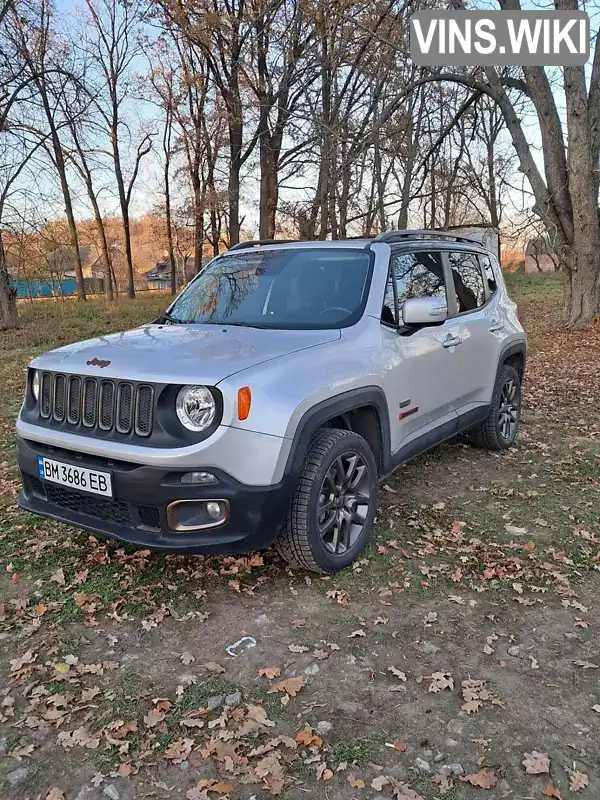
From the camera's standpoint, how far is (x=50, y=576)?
3.66m

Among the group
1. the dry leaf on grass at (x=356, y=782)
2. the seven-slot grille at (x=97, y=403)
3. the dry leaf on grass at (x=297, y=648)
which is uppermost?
the seven-slot grille at (x=97, y=403)

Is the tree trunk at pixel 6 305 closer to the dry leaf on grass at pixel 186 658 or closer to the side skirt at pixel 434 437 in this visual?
the side skirt at pixel 434 437

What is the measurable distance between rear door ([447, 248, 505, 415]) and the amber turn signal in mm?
2469

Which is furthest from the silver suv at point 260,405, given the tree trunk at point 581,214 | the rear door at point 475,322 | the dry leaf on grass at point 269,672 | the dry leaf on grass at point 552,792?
the tree trunk at point 581,214

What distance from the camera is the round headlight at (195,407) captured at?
2.96 meters

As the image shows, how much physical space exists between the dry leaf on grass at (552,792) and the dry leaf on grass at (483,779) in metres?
0.16

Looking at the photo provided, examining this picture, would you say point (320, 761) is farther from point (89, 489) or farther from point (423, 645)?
point (89, 489)

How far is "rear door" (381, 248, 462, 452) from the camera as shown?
3996 mm

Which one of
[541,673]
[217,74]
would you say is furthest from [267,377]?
[217,74]

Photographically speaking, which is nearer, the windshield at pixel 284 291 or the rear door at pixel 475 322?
the windshield at pixel 284 291

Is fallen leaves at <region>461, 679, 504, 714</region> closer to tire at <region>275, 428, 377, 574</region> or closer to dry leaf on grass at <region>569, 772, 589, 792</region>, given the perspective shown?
dry leaf on grass at <region>569, 772, 589, 792</region>

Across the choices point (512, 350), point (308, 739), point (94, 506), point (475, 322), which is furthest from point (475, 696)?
point (512, 350)

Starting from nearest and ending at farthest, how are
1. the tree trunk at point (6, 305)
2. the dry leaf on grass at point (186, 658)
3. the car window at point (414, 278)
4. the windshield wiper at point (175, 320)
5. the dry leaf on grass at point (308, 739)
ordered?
the dry leaf on grass at point (308, 739) < the dry leaf on grass at point (186, 658) < the car window at point (414, 278) < the windshield wiper at point (175, 320) < the tree trunk at point (6, 305)

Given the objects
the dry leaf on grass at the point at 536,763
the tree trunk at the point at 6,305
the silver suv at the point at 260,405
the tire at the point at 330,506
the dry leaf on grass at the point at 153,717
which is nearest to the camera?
the dry leaf on grass at the point at 536,763
